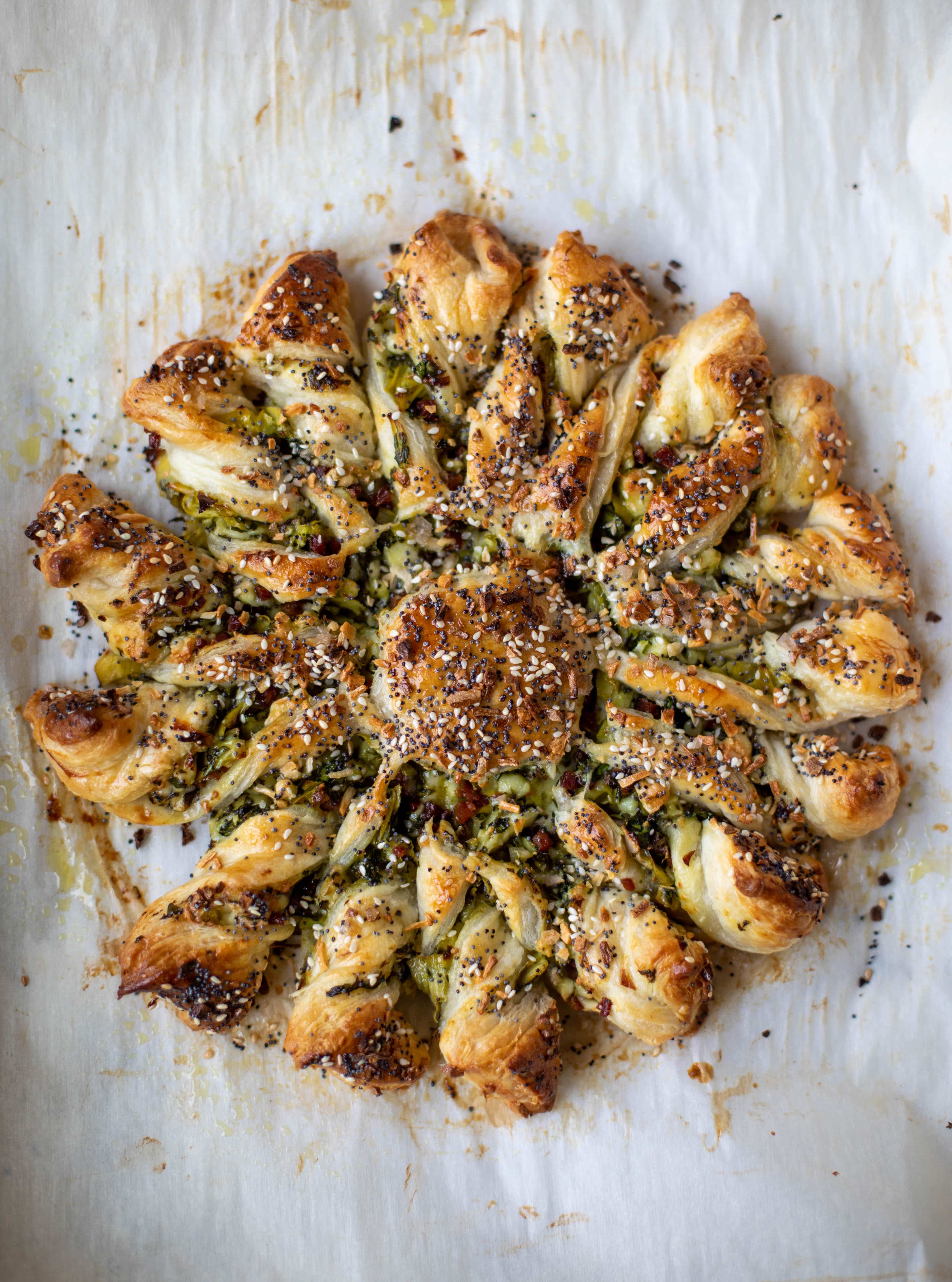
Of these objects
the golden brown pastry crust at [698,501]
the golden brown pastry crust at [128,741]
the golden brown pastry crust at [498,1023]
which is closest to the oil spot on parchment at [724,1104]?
the golden brown pastry crust at [498,1023]

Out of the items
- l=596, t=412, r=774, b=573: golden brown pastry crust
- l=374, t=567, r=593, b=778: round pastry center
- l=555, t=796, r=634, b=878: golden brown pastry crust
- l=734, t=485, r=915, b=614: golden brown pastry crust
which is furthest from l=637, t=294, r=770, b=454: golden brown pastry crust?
l=555, t=796, r=634, b=878: golden brown pastry crust

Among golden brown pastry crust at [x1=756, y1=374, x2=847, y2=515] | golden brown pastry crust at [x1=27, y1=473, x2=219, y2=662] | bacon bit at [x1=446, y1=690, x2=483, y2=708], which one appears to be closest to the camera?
bacon bit at [x1=446, y1=690, x2=483, y2=708]

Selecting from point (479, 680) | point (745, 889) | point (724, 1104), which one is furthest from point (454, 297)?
point (724, 1104)

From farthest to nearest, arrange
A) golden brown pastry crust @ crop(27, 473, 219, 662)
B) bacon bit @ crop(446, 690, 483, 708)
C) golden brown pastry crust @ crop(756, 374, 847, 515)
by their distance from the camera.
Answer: golden brown pastry crust @ crop(756, 374, 847, 515) < golden brown pastry crust @ crop(27, 473, 219, 662) < bacon bit @ crop(446, 690, 483, 708)

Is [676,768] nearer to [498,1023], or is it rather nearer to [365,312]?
[498,1023]

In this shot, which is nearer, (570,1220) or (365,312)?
(570,1220)

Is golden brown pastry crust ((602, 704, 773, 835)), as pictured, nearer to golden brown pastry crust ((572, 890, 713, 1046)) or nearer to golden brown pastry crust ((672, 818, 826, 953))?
golden brown pastry crust ((672, 818, 826, 953))
